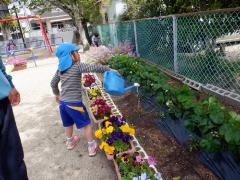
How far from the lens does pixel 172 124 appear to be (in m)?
3.54

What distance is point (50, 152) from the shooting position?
12.6ft

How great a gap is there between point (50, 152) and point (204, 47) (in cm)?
287

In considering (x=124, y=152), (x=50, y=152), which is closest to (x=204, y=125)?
(x=124, y=152)

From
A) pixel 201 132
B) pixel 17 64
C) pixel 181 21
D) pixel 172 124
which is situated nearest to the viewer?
pixel 201 132

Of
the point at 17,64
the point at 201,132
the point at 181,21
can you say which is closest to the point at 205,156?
the point at 201,132

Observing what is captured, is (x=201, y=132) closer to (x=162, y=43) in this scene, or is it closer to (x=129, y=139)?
(x=129, y=139)

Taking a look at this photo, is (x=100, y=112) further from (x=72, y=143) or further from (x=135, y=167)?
(x=135, y=167)

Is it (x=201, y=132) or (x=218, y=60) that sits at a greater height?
(x=218, y=60)

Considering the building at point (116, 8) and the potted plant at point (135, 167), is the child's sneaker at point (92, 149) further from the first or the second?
the building at point (116, 8)

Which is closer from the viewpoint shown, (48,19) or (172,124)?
(172,124)

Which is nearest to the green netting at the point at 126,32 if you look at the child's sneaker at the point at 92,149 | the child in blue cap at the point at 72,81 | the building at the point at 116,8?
the building at the point at 116,8

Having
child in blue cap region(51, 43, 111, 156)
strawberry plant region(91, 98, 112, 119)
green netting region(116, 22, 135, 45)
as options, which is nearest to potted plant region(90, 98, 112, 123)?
strawberry plant region(91, 98, 112, 119)

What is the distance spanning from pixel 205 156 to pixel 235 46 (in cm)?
203

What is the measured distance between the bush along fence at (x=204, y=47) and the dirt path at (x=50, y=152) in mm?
2112
